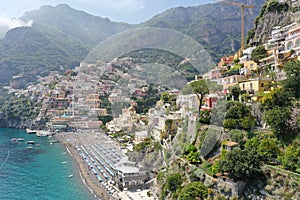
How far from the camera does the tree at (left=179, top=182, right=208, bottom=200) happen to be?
13.2ft

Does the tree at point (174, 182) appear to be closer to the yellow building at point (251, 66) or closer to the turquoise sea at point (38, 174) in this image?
the turquoise sea at point (38, 174)

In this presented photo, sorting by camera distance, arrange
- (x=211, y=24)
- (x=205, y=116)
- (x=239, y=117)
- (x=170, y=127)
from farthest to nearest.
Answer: (x=211, y=24) → (x=205, y=116) → (x=239, y=117) → (x=170, y=127)

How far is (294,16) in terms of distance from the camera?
8867 millimetres

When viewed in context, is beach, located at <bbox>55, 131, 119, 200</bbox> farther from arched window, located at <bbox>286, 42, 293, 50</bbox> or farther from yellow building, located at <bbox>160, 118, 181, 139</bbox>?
arched window, located at <bbox>286, 42, 293, 50</bbox>

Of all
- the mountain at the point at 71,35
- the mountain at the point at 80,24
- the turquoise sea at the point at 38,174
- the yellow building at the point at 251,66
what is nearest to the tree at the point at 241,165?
the turquoise sea at the point at 38,174

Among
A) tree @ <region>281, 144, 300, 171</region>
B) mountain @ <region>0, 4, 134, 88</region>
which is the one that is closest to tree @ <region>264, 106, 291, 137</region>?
tree @ <region>281, 144, 300, 171</region>

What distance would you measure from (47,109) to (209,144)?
16230 mm

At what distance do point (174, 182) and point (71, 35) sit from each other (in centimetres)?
2768

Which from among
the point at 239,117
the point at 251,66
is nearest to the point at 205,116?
the point at 239,117

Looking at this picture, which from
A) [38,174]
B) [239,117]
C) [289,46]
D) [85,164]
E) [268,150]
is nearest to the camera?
[268,150]

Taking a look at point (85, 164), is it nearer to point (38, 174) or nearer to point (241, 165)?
point (38, 174)

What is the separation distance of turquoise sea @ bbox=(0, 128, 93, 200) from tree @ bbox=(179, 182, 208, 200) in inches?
109

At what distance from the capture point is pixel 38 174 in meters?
8.00

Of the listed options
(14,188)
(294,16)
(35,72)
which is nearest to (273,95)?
(294,16)
